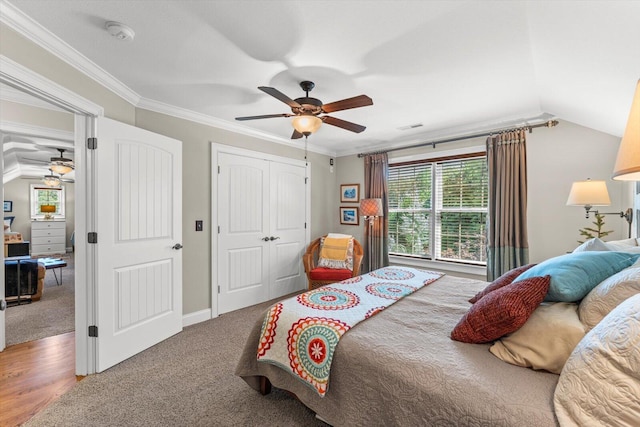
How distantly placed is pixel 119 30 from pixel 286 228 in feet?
9.85

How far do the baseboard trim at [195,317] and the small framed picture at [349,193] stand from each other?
2803 mm

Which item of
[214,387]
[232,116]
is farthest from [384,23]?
[214,387]

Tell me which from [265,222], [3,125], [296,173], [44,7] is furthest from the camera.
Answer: [296,173]

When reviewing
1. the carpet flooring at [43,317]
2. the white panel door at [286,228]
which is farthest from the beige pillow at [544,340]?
the carpet flooring at [43,317]

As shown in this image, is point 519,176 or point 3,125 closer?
point 3,125

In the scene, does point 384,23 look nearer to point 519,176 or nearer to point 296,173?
point 519,176

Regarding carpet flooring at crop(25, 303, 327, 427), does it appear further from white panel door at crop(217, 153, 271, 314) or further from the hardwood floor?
white panel door at crop(217, 153, 271, 314)

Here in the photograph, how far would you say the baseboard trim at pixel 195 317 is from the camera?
312cm

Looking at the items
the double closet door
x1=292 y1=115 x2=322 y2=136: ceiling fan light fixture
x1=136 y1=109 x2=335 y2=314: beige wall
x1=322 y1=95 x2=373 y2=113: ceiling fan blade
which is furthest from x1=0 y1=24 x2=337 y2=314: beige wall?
x1=322 y1=95 x2=373 y2=113: ceiling fan blade

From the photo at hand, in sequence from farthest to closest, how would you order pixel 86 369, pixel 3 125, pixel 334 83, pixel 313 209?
pixel 313 209 → pixel 3 125 → pixel 334 83 → pixel 86 369

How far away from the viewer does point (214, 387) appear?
2.01 metres

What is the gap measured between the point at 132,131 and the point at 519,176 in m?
4.06

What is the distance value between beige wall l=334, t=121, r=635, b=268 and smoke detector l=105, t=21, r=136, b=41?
3.89 meters

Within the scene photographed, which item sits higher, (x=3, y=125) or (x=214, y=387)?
(x=3, y=125)
